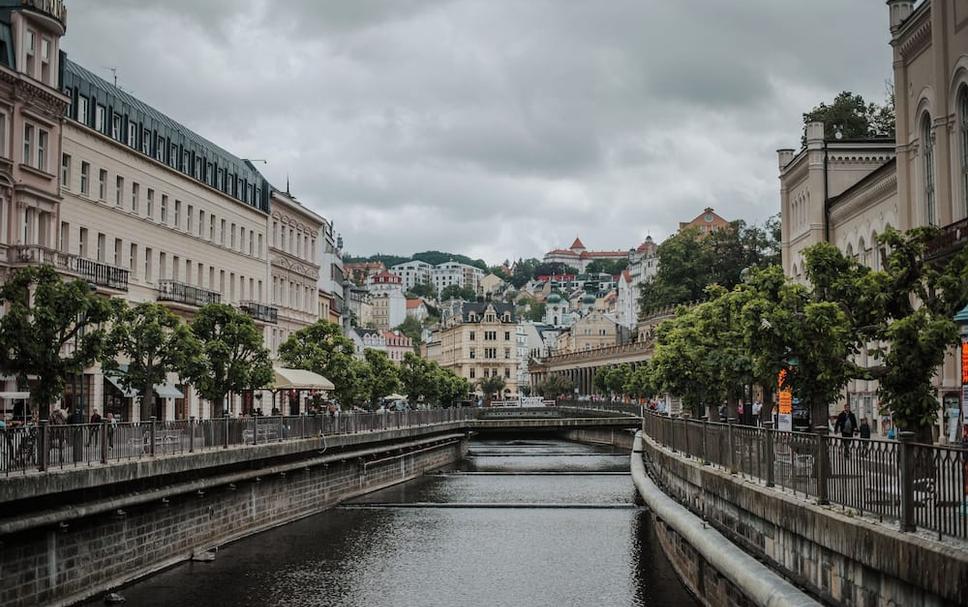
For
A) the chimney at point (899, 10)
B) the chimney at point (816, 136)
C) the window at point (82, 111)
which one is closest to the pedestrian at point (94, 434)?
the window at point (82, 111)

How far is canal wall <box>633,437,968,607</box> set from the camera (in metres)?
11.5

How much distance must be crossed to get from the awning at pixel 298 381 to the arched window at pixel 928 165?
994 inches

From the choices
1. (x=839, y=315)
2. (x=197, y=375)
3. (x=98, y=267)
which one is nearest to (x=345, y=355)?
(x=98, y=267)

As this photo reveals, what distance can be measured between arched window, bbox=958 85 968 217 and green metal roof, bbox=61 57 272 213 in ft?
105

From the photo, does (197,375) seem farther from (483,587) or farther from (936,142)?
(936,142)

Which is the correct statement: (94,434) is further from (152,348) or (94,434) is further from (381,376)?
(381,376)

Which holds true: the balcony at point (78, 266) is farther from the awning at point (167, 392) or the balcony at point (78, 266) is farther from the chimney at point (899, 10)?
the chimney at point (899, 10)

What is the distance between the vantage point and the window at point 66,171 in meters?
47.8

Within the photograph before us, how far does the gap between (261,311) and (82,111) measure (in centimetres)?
2256

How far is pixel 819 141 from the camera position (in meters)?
59.2

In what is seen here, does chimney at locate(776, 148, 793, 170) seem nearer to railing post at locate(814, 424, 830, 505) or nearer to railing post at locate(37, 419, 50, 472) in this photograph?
railing post at locate(37, 419, 50, 472)

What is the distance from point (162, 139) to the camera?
59.1 meters

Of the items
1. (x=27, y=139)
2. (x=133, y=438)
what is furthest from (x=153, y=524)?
(x=27, y=139)

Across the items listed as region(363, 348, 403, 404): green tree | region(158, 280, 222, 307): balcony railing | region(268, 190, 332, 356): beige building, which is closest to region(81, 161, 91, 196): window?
region(158, 280, 222, 307): balcony railing
